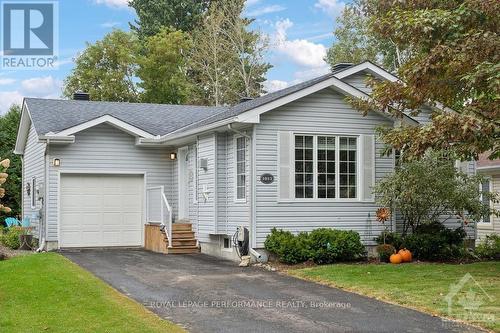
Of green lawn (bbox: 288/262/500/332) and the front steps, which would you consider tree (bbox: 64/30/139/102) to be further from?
green lawn (bbox: 288/262/500/332)

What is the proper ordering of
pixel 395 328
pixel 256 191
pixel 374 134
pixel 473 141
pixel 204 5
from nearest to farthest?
1. pixel 395 328
2. pixel 473 141
3. pixel 256 191
4. pixel 374 134
5. pixel 204 5

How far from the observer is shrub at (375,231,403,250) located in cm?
1484

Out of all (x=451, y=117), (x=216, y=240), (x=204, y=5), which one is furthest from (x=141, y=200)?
(x=204, y=5)

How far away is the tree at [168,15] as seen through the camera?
46500 millimetres

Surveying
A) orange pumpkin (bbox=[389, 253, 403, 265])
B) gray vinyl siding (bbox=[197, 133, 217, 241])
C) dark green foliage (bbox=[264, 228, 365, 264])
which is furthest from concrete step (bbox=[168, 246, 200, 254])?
orange pumpkin (bbox=[389, 253, 403, 265])

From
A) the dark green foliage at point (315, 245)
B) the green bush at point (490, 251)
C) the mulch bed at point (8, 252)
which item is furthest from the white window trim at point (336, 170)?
the mulch bed at point (8, 252)

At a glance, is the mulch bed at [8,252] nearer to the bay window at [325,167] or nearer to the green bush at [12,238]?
the green bush at [12,238]

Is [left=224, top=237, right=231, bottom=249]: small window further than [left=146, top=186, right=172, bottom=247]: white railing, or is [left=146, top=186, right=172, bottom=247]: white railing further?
[left=146, top=186, right=172, bottom=247]: white railing

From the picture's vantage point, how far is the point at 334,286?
1112 cm

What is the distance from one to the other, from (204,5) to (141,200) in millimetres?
32250

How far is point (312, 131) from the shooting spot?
1492cm

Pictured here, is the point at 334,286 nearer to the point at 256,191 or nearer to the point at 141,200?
the point at 256,191

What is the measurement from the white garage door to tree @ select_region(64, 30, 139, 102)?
2004cm

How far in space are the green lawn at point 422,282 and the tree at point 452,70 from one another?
217 cm
